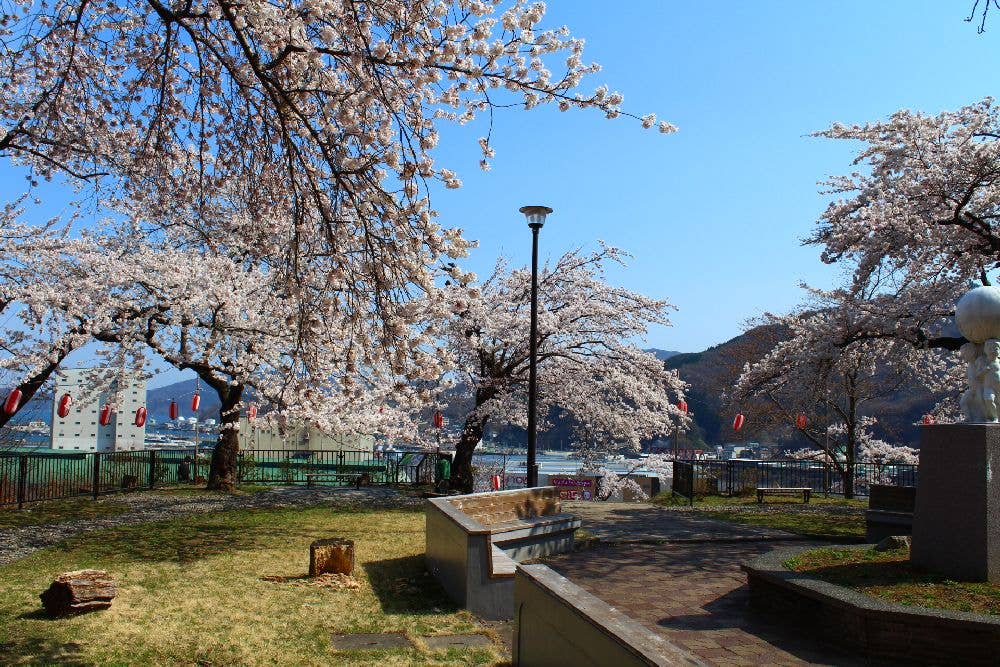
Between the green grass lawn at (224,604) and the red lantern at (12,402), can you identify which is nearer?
the green grass lawn at (224,604)

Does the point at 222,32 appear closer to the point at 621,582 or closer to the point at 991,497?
the point at 621,582

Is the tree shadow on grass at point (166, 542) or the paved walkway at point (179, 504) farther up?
the tree shadow on grass at point (166, 542)

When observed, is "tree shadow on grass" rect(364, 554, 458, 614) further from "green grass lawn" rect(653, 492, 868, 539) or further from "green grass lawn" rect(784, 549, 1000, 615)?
"green grass lawn" rect(653, 492, 868, 539)

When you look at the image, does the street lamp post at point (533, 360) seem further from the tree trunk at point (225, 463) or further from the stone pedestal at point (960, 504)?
the stone pedestal at point (960, 504)

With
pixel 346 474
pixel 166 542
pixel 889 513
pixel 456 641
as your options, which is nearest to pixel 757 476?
pixel 346 474

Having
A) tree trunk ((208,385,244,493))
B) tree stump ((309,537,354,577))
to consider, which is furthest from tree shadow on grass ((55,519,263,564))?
tree trunk ((208,385,244,493))

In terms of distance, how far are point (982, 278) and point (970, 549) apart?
8.64m

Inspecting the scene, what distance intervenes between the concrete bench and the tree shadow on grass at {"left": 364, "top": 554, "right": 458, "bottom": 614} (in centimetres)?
14

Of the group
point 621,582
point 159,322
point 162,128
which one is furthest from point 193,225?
point 621,582

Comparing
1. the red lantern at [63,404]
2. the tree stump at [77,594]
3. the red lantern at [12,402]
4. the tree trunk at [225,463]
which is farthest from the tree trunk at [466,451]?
the tree stump at [77,594]

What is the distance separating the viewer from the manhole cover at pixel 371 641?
6469mm

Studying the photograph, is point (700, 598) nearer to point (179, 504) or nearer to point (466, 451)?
point (179, 504)

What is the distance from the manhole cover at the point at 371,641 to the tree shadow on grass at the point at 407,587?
0.84 metres

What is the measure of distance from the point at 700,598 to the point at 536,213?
934cm
